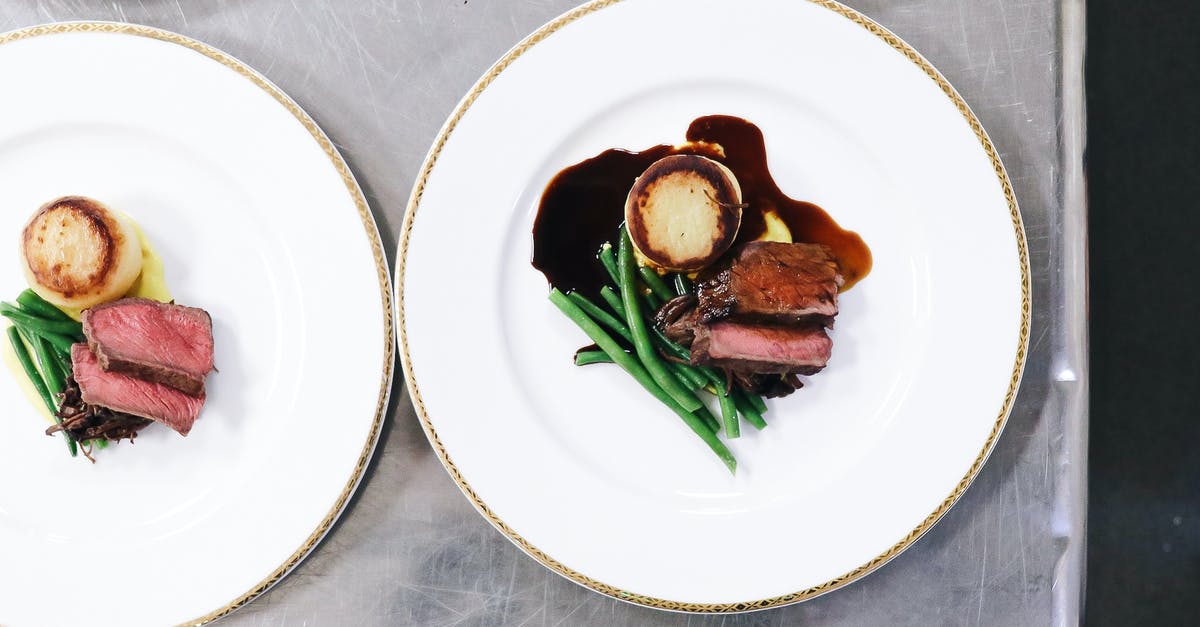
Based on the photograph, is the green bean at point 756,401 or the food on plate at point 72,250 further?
the green bean at point 756,401

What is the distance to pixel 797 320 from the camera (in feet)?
8.11

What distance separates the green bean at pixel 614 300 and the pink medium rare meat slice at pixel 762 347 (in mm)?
287

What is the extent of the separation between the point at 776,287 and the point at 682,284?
12.7 inches

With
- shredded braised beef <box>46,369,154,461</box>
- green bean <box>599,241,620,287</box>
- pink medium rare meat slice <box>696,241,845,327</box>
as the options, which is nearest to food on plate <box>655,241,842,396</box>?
pink medium rare meat slice <box>696,241,845,327</box>

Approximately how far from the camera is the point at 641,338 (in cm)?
249

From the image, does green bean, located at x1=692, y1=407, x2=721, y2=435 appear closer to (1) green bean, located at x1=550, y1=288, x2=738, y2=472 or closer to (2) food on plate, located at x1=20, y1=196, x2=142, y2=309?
(1) green bean, located at x1=550, y1=288, x2=738, y2=472

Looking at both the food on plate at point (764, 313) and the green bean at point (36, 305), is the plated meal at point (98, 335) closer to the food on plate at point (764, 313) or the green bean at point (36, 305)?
the green bean at point (36, 305)

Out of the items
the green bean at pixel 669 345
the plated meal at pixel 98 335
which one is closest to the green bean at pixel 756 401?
the green bean at pixel 669 345

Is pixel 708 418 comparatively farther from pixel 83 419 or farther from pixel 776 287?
pixel 83 419

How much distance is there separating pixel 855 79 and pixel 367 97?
175 cm

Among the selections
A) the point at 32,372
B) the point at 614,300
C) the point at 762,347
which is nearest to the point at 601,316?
the point at 614,300

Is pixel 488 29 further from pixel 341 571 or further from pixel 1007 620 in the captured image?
pixel 1007 620

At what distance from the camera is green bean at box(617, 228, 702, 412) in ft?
8.17

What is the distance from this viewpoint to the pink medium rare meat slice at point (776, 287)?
8.02ft
